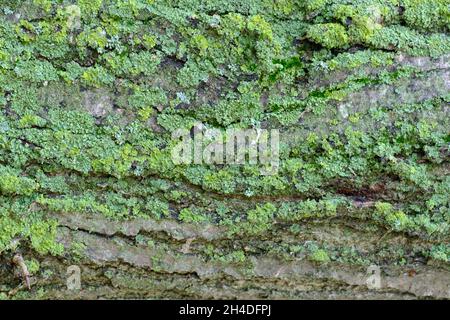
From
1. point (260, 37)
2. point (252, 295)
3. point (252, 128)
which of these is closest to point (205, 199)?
point (252, 128)

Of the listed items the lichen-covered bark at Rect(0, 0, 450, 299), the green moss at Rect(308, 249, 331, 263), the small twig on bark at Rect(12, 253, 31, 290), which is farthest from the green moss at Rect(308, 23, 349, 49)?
the small twig on bark at Rect(12, 253, 31, 290)

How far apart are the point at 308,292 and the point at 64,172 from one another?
129 centimetres

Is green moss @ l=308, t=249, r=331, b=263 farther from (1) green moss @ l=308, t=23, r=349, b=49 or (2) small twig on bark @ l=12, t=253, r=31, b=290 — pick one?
(2) small twig on bark @ l=12, t=253, r=31, b=290

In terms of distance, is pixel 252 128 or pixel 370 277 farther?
pixel 370 277

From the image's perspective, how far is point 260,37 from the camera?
7.99ft

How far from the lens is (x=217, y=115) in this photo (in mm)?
2447

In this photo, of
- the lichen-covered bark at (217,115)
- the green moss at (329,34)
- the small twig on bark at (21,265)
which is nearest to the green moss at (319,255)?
the lichen-covered bark at (217,115)

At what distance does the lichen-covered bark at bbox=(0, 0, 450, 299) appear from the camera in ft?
7.91

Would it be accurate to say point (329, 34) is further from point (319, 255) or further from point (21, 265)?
point (21, 265)

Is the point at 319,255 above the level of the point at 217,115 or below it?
below

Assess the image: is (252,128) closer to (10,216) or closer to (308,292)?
(308,292)

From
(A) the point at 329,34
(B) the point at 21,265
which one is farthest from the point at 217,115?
(B) the point at 21,265
